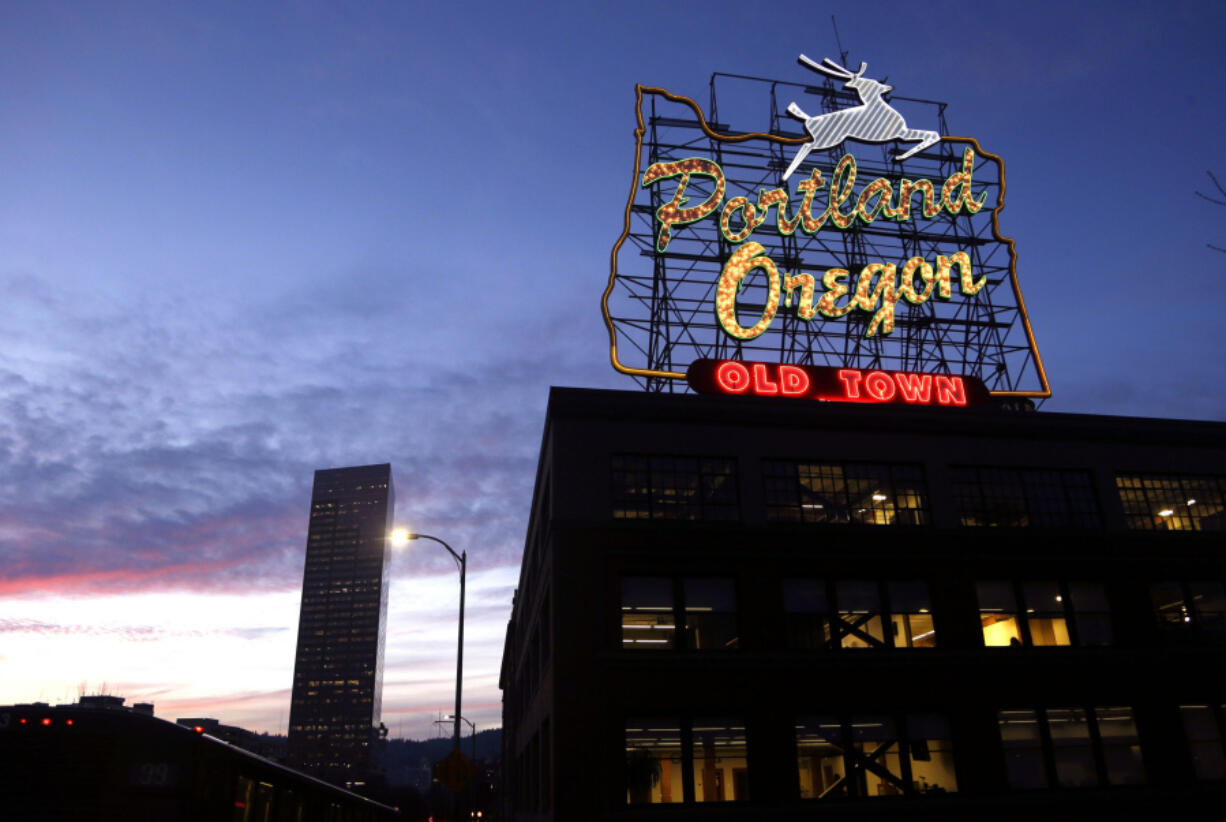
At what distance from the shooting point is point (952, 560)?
28.8 m

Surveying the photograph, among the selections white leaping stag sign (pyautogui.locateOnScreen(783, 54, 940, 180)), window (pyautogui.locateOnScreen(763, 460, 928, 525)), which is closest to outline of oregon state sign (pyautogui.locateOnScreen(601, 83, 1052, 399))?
white leaping stag sign (pyautogui.locateOnScreen(783, 54, 940, 180))

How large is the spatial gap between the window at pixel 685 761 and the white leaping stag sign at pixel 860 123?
26221 millimetres

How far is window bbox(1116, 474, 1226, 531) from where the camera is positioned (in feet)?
103

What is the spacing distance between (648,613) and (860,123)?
1062 inches

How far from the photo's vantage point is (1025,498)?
101ft

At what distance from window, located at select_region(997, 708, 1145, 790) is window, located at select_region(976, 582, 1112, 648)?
234 centimetres

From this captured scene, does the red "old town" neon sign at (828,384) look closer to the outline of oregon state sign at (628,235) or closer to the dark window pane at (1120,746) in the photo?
the outline of oregon state sign at (628,235)

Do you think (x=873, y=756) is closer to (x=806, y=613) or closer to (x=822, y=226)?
(x=806, y=613)

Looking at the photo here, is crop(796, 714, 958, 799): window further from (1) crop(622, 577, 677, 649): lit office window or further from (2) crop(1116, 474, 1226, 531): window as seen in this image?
(2) crop(1116, 474, 1226, 531): window

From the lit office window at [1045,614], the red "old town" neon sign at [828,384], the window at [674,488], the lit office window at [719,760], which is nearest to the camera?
the lit office window at [719,760]

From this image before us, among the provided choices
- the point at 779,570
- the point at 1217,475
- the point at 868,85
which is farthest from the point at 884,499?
the point at 868,85

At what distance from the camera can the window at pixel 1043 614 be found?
28.7 m

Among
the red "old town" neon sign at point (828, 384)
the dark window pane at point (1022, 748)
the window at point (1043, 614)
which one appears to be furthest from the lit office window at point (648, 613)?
the dark window pane at point (1022, 748)

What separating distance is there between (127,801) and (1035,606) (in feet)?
89.4
